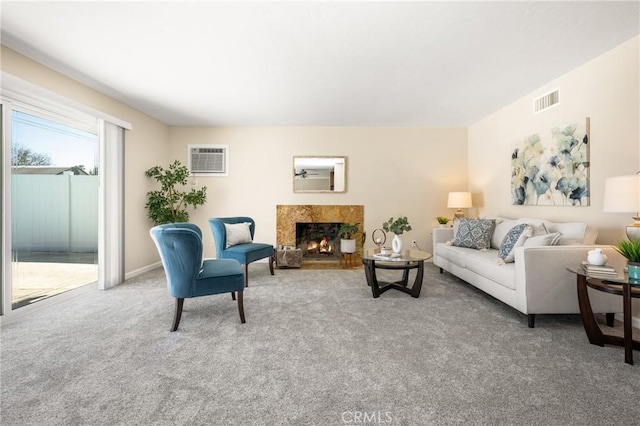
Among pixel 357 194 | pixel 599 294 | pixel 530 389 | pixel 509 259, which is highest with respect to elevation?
pixel 357 194

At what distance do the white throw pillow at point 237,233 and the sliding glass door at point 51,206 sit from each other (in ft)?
5.46

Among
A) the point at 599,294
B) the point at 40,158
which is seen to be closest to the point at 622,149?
the point at 599,294

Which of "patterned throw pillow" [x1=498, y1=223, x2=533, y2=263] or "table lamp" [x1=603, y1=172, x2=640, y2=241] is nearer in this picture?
"table lamp" [x1=603, y1=172, x2=640, y2=241]

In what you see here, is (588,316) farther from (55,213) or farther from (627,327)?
(55,213)

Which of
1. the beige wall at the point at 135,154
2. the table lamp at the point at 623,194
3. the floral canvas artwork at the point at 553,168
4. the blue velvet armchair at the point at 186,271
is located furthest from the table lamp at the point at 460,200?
the beige wall at the point at 135,154

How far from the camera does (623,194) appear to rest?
6.97ft

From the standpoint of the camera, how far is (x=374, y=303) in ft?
9.96

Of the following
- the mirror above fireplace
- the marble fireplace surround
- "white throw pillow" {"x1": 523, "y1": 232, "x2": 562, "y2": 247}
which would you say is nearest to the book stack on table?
"white throw pillow" {"x1": 523, "y1": 232, "x2": 562, "y2": 247}

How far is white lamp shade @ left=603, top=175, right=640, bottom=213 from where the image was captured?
2.08 meters

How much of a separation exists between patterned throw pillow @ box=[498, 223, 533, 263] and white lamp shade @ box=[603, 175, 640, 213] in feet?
2.35

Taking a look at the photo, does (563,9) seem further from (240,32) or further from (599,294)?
(240,32)

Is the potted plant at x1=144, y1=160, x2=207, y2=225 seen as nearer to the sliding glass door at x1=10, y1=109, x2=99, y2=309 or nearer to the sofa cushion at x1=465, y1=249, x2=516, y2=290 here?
the sliding glass door at x1=10, y1=109, x2=99, y2=309

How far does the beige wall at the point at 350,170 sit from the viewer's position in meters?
5.16

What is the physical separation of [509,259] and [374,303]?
145cm
